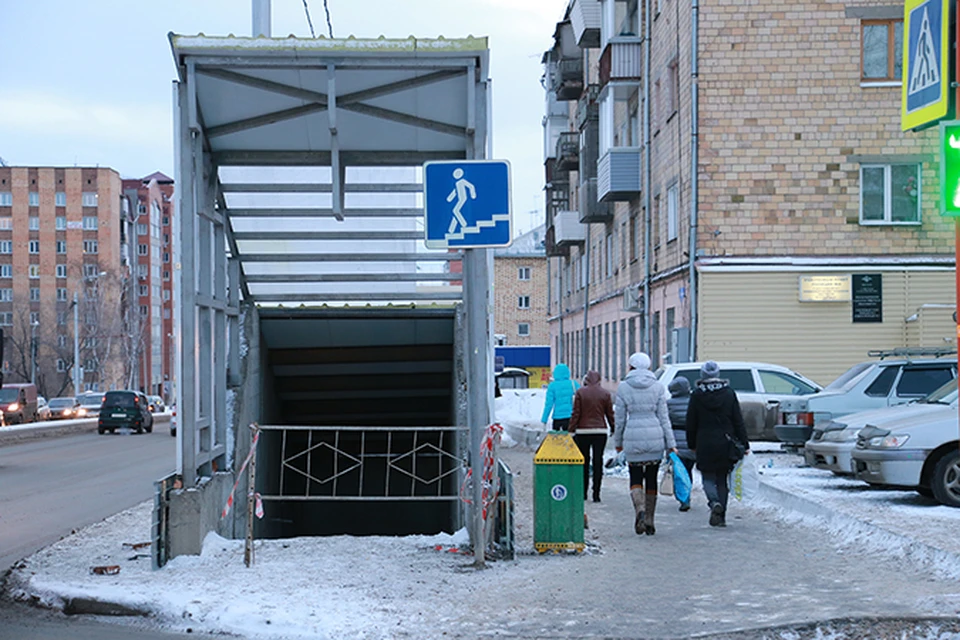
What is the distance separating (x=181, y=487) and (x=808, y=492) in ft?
24.9

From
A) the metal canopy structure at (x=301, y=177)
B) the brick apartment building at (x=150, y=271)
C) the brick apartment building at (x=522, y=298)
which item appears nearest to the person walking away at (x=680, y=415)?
the metal canopy structure at (x=301, y=177)

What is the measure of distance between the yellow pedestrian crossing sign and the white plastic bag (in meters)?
5.58

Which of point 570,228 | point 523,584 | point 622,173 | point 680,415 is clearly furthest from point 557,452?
point 570,228

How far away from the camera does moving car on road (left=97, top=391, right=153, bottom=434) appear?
40.2 meters

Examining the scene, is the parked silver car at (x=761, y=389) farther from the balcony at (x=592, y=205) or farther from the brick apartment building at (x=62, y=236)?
the brick apartment building at (x=62, y=236)

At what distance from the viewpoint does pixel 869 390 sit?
17.9 m

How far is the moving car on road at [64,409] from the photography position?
180ft

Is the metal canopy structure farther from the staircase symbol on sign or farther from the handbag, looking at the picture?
the staircase symbol on sign

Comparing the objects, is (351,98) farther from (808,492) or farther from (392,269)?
(808,492)

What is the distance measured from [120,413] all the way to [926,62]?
3522 centimetres

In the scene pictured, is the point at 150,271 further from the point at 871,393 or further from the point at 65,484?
the point at 871,393

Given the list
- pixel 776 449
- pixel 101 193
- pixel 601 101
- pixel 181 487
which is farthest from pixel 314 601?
pixel 101 193

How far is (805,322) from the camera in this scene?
26.7 meters

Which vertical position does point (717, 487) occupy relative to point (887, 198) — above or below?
below
